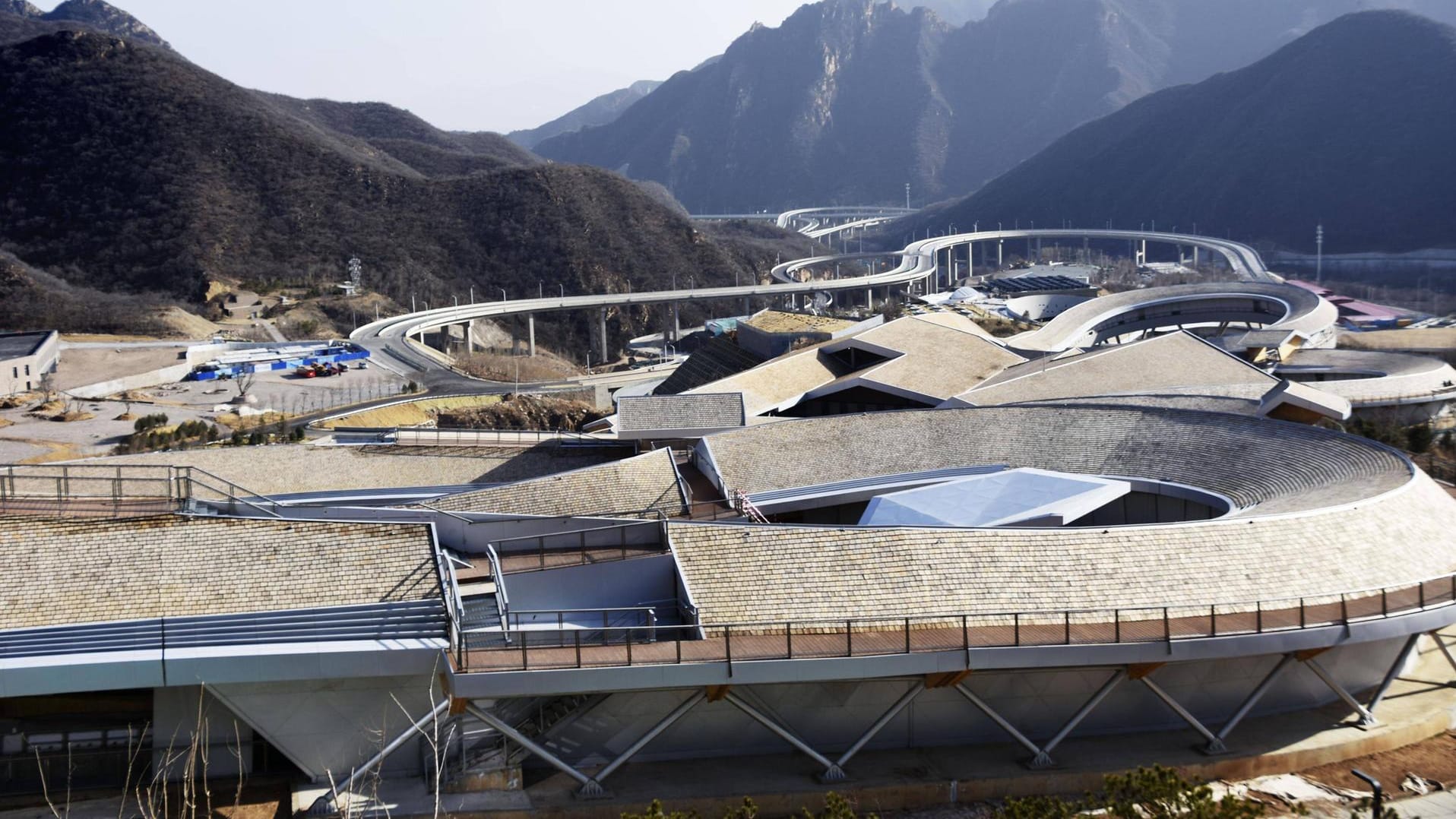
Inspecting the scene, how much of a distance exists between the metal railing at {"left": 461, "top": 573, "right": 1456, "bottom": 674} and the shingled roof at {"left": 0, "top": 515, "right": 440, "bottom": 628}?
9.80 feet

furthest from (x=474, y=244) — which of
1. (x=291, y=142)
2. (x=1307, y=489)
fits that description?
(x=1307, y=489)

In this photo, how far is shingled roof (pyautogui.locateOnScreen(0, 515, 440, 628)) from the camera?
22078mm

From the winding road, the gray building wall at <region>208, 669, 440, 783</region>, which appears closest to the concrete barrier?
the winding road

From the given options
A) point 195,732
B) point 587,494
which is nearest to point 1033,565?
point 587,494

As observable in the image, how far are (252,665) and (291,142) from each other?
122878 millimetres

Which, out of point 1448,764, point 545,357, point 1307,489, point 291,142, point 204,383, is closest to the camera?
point 1448,764

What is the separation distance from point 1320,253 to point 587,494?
483 ft

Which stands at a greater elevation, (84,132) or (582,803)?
(84,132)

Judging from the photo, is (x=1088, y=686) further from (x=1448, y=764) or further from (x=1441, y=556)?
(x=1441, y=556)

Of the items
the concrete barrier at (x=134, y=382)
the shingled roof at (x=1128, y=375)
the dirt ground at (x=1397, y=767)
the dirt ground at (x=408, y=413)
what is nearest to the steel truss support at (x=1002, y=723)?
the dirt ground at (x=1397, y=767)

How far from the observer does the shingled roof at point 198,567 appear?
2208cm

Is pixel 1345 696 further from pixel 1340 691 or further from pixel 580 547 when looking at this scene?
pixel 580 547

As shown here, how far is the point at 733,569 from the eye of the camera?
912 inches

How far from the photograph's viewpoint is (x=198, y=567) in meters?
22.8
